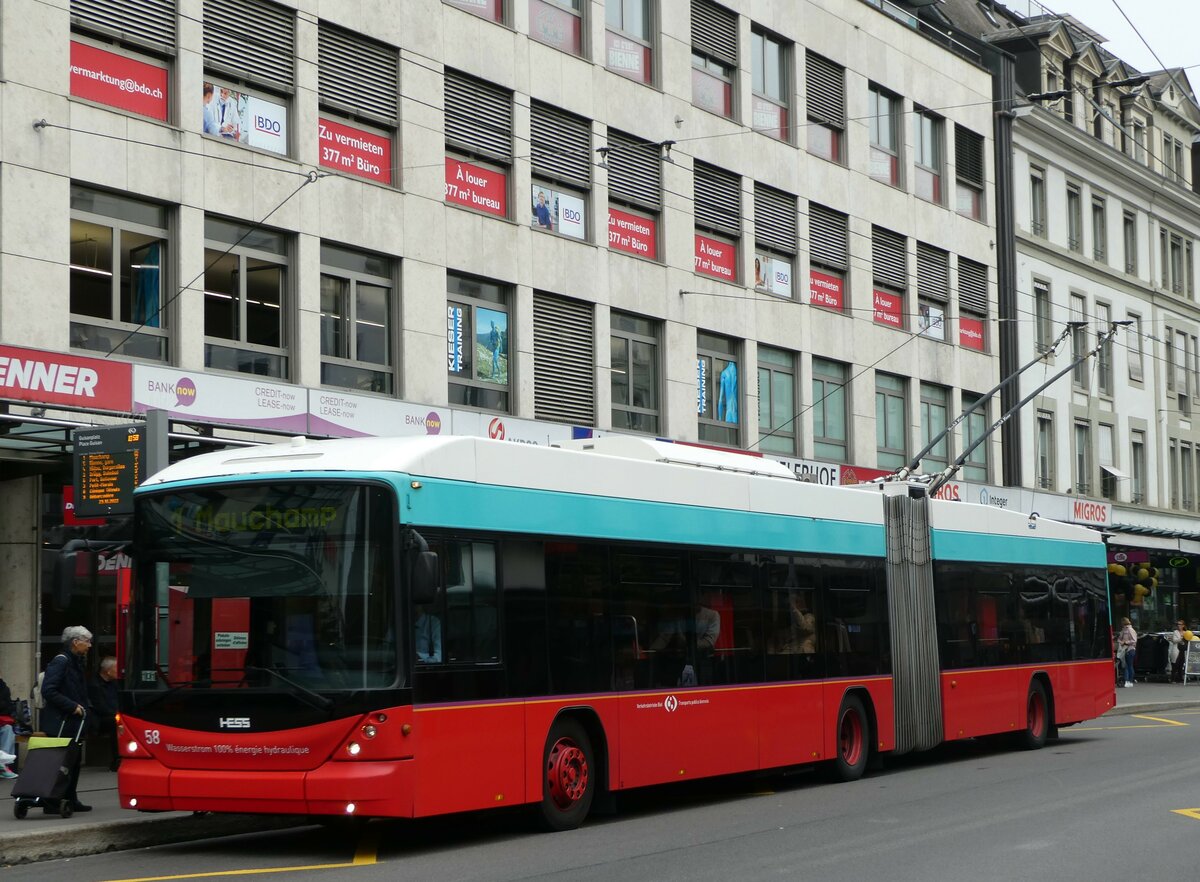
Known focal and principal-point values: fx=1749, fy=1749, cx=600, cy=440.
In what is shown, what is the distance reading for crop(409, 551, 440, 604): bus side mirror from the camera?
11406mm

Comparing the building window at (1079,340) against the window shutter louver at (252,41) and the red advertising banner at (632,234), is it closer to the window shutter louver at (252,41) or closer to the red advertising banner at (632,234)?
the red advertising banner at (632,234)

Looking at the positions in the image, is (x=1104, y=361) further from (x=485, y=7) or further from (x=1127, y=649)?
(x=485, y=7)

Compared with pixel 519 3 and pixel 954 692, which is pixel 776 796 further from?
pixel 519 3

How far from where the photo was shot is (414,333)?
2412 cm

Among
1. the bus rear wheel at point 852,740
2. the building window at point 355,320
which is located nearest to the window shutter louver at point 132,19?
the building window at point 355,320

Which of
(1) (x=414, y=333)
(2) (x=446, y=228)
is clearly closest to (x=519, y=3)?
(2) (x=446, y=228)

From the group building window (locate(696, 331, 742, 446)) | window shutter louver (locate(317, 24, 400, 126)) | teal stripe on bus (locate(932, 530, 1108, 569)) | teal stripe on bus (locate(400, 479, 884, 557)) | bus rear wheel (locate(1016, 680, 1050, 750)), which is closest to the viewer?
teal stripe on bus (locate(400, 479, 884, 557))

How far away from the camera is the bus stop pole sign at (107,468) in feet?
51.7

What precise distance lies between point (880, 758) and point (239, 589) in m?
9.26

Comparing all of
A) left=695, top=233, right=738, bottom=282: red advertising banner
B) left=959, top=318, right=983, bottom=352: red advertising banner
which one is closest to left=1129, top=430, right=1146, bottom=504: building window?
left=959, top=318, right=983, bottom=352: red advertising banner

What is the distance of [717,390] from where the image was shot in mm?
30828

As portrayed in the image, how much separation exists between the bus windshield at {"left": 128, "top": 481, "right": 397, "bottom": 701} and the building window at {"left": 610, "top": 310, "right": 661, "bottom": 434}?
648 inches

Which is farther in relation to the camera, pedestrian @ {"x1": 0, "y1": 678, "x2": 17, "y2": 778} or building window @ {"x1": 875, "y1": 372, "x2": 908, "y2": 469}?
building window @ {"x1": 875, "y1": 372, "x2": 908, "y2": 469}

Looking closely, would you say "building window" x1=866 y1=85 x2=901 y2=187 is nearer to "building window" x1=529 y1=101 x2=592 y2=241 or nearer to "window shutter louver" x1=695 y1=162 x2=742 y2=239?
"window shutter louver" x1=695 y1=162 x2=742 y2=239
